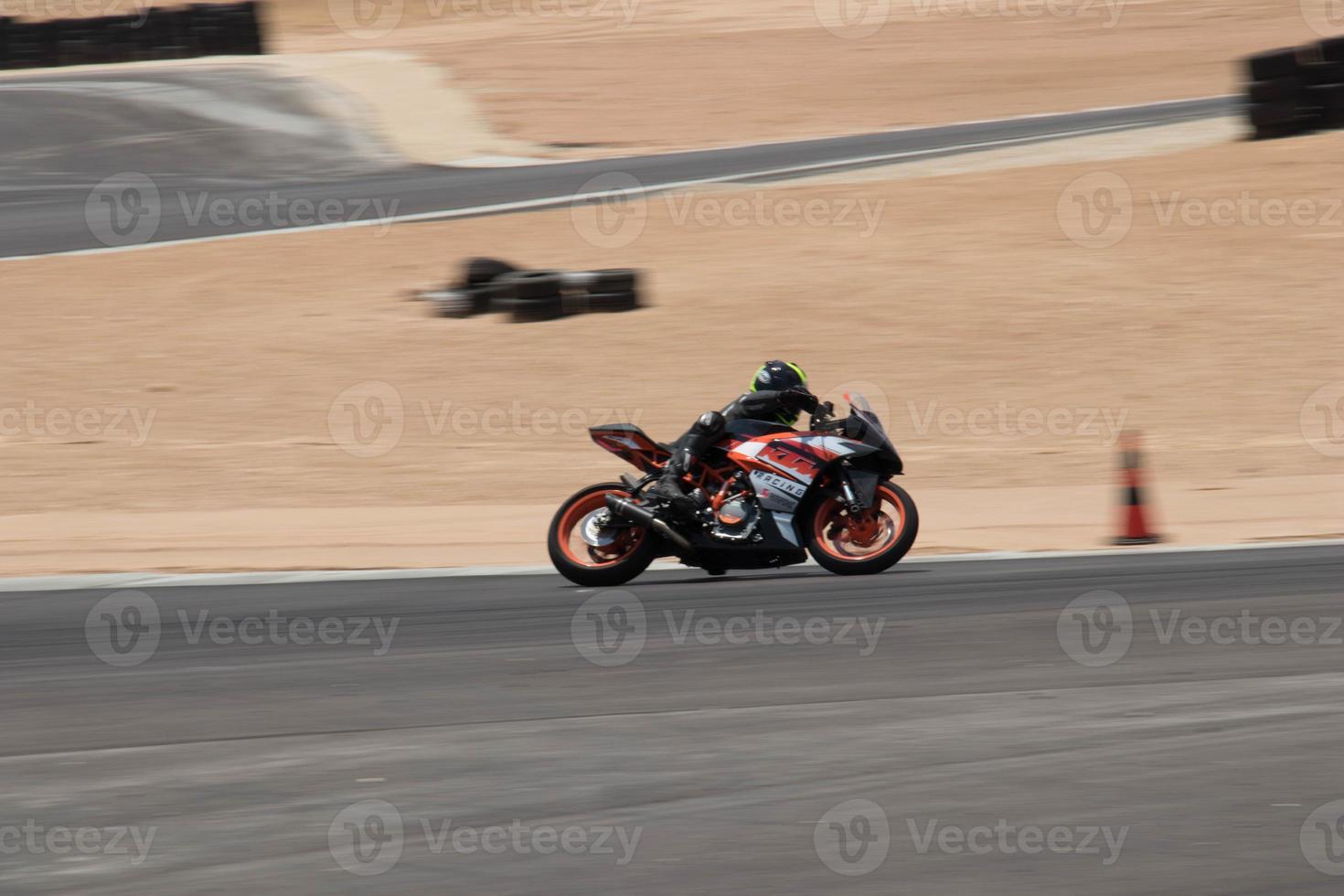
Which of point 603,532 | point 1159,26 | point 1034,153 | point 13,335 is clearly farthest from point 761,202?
point 1159,26

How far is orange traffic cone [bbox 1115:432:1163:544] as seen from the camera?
517 inches

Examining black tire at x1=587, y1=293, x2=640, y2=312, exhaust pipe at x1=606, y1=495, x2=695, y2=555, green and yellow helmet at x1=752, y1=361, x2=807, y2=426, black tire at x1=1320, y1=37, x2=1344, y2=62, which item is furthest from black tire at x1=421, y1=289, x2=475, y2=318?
black tire at x1=1320, y1=37, x2=1344, y2=62

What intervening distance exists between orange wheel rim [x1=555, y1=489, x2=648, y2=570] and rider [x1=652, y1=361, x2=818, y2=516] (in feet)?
1.30

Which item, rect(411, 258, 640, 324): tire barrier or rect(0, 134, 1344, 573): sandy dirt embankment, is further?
rect(411, 258, 640, 324): tire barrier

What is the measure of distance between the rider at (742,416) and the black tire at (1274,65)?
17416 mm

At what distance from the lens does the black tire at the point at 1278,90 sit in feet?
89.9

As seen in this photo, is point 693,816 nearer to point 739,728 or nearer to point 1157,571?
point 739,728

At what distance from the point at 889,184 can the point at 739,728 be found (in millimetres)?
22145

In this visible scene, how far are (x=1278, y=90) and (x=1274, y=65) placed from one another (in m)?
0.63

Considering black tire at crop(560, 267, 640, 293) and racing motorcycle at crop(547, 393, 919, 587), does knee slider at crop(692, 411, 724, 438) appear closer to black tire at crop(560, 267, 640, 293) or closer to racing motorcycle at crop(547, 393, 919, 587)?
racing motorcycle at crop(547, 393, 919, 587)

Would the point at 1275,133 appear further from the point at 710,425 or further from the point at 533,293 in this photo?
the point at 710,425

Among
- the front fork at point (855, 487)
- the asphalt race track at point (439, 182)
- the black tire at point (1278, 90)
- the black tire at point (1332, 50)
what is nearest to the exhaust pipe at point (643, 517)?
the front fork at point (855, 487)

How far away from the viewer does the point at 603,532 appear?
11.6 m

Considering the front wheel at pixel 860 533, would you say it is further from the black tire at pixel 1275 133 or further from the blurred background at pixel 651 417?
the black tire at pixel 1275 133
